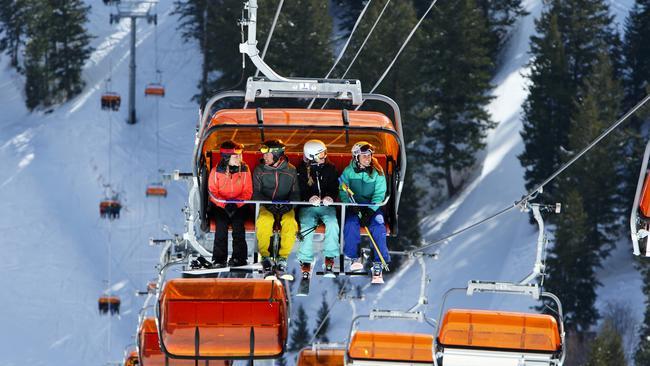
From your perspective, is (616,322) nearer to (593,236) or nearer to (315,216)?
(593,236)

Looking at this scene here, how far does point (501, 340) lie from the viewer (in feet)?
57.1

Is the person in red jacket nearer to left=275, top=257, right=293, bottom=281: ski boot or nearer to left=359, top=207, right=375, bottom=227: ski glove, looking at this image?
left=275, top=257, right=293, bottom=281: ski boot

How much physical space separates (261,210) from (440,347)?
2505 mm

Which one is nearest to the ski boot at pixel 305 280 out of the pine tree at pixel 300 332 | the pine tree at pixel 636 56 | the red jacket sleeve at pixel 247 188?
the red jacket sleeve at pixel 247 188

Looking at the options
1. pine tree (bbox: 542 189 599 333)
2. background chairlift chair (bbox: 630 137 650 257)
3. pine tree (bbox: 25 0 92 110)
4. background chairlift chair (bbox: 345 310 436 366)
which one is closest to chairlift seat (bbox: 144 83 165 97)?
pine tree (bbox: 25 0 92 110)

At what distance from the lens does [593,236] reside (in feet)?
155

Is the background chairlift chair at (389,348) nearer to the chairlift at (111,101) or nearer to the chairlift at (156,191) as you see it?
the chairlift at (156,191)

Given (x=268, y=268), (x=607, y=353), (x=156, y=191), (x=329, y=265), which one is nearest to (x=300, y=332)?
(x=607, y=353)

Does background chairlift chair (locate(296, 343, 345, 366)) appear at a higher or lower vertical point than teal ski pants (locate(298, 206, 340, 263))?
lower

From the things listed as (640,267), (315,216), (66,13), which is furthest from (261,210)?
(66,13)

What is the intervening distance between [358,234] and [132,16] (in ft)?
164

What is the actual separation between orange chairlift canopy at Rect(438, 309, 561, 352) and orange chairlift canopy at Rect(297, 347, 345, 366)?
4.15 metres

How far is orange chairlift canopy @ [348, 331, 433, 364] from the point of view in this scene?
19406 millimetres

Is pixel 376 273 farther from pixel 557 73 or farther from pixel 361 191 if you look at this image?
pixel 557 73
